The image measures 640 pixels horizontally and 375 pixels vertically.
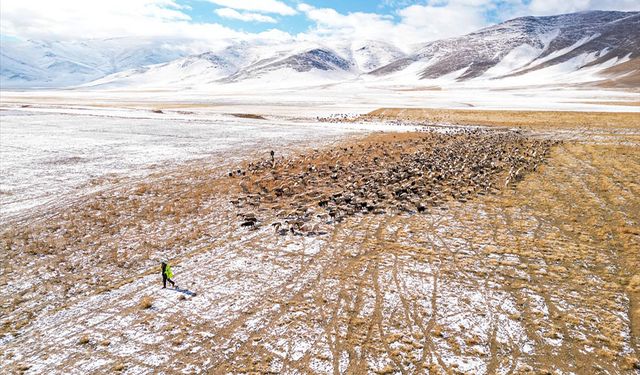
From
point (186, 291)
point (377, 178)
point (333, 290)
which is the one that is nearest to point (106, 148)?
point (377, 178)

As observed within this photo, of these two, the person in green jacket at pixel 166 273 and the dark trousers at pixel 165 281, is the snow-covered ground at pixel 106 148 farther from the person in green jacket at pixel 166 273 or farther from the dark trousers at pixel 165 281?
the person in green jacket at pixel 166 273

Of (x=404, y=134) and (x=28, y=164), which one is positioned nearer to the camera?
(x=28, y=164)

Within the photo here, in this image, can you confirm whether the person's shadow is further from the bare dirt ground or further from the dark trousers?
the dark trousers

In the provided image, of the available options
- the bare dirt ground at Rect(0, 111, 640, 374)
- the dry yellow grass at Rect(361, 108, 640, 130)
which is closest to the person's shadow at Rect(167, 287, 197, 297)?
the bare dirt ground at Rect(0, 111, 640, 374)

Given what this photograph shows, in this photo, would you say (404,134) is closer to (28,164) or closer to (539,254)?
(539,254)

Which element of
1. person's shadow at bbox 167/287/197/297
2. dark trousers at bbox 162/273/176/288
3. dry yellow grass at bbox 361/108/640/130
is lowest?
person's shadow at bbox 167/287/197/297

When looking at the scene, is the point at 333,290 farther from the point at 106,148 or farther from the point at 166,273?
the point at 106,148

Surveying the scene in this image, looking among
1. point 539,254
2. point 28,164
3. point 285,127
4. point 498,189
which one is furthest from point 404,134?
point 28,164


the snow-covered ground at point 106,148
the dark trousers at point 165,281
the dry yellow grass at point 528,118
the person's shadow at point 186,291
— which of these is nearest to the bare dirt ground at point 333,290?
the person's shadow at point 186,291
